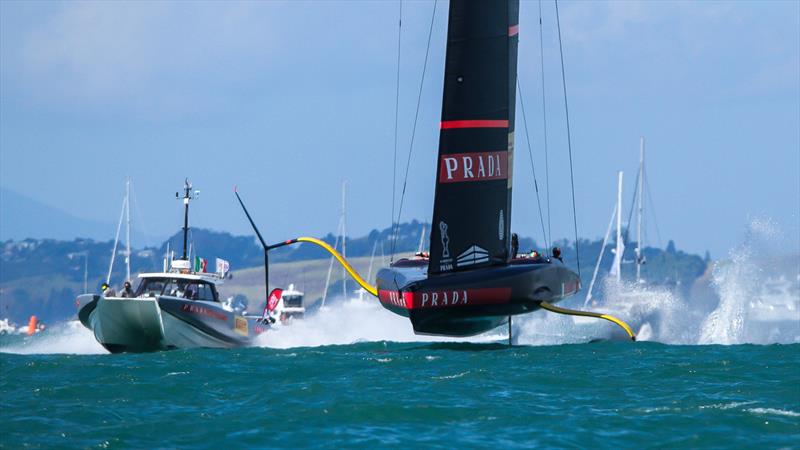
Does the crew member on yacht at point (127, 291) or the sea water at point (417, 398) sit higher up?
the crew member on yacht at point (127, 291)

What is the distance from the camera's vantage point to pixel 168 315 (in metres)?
32.0

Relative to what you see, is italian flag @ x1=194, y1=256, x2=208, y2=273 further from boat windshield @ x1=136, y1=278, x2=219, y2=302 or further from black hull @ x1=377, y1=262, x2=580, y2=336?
black hull @ x1=377, y1=262, x2=580, y2=336

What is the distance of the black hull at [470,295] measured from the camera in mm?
25969

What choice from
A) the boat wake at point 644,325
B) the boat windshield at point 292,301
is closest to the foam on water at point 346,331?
the boat wake at point 644,325

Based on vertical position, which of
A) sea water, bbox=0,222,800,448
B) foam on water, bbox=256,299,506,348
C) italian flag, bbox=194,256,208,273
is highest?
italian flag, bbox=194,256,208,273

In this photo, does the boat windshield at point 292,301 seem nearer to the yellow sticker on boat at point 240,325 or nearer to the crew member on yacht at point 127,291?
the yellow sticker on boat at point 240,325

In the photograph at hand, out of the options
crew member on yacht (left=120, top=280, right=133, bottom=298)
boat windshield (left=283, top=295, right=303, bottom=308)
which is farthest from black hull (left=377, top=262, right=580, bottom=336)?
boat windshield (left=283, top=295, right=303, bottom=308)

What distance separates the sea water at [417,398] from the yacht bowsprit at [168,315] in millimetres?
2024

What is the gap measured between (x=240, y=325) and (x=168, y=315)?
11.2 ft

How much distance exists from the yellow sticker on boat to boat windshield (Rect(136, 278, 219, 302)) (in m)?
1.12

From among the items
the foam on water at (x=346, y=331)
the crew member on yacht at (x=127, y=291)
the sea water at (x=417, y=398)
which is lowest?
the sea water at (x=417, y=398)

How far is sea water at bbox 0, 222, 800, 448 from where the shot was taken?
50.5 feet

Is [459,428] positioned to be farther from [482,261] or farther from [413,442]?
[482,261]

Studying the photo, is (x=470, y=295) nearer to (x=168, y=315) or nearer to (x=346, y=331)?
(x=168, y=315)
